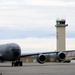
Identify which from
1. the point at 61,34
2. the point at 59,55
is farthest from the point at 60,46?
the point at 59,55

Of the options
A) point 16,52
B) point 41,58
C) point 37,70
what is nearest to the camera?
point 37,70

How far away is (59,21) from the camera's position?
4183 inches

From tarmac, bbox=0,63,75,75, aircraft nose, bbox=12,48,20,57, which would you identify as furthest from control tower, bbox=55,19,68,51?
tarmac, bbox=0,63,75,75

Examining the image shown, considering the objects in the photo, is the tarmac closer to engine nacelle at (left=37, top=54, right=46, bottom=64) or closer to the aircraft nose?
the aircraft nose

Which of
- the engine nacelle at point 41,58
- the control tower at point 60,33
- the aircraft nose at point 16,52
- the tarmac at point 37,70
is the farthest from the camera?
the control tower at point 60,33

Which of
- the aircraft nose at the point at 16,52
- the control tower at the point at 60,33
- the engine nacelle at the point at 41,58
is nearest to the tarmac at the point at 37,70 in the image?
the aircraft nose at the point at 16,52

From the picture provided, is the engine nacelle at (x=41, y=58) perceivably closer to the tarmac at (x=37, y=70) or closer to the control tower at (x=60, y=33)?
the tarmac at (x=37, y=70)

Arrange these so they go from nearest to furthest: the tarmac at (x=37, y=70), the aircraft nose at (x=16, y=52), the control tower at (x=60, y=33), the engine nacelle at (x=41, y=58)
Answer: the tarmac at (x=37, y=70) < the aircraft nose at (x=16, y=52) < the engine nacelle at (x=41, y=58) < the control tower at (x=60, y=33)

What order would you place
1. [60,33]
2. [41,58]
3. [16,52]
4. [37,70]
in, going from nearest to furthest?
[37,70] → [16,52] → [41,58] → [60,33]

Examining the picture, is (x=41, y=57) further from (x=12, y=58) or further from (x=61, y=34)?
(x=61, y=34)

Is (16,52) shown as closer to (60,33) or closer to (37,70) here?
(37,70)

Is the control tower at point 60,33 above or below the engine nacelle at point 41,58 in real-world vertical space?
above

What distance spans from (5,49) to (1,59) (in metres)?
2.49

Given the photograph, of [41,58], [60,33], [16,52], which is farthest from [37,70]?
[60,33]
